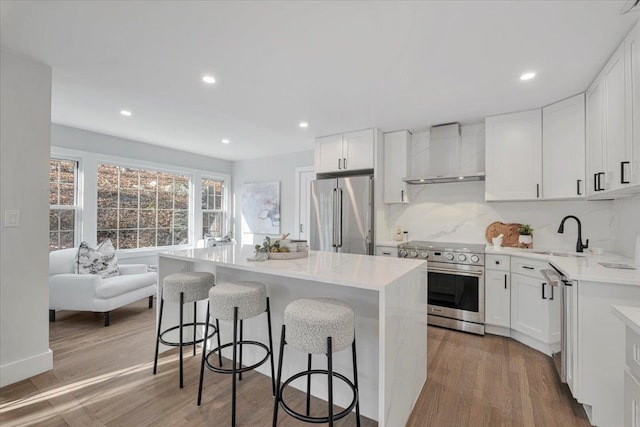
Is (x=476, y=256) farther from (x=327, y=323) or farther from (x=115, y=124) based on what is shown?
(x=115, y=124)

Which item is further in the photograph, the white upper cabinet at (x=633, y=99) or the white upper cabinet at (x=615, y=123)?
the white upper cabinet at (x=615, y=123)

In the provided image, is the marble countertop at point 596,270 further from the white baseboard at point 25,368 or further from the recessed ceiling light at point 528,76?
the white baseboard at point 25,368

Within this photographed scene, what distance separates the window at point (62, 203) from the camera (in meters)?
3.90

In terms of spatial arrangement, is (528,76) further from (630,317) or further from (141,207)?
(141,207)

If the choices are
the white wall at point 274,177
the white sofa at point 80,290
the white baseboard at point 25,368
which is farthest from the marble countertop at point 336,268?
the white wall at point 274,177

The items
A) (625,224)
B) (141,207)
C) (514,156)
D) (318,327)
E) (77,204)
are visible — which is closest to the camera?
(318,327)

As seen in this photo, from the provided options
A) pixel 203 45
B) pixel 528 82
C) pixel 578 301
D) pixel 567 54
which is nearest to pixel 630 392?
pixel 578 301

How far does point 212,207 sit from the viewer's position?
19.7ft

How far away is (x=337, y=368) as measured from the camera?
1973 mm

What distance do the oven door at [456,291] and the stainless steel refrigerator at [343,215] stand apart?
87 centimetres

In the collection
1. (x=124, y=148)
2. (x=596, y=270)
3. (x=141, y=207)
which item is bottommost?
(x=596, y=270)

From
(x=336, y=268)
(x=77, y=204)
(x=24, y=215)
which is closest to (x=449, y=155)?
(x=336, y=268)

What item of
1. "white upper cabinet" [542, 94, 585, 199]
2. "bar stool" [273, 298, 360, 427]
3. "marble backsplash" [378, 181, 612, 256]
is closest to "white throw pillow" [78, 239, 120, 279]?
"bar stool" [273, 298, 360, 427]

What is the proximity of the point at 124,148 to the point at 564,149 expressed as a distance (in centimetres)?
573
